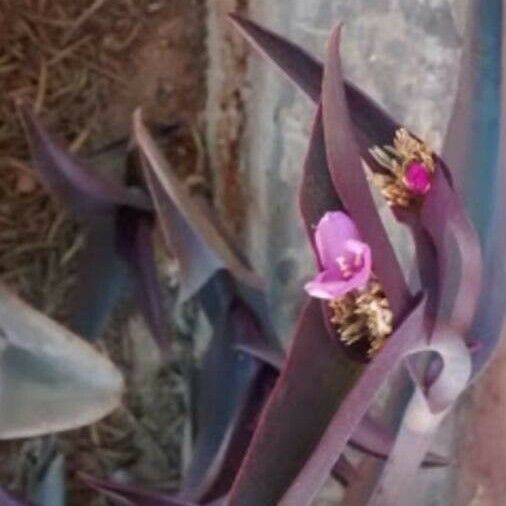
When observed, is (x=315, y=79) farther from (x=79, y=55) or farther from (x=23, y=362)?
(x=79, y=55)

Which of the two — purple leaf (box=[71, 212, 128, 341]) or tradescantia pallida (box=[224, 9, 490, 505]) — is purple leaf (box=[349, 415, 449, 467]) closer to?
tradescantia pallida (box=[224, 9, 490, 505])

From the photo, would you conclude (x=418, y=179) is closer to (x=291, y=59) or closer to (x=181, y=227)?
(x=291, y=59)

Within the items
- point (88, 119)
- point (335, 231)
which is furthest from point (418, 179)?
point (88, 119)

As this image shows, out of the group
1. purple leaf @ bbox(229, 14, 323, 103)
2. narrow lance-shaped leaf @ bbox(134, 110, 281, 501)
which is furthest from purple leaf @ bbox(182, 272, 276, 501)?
purple leaf @ bbox(229, 14, 323, 103)

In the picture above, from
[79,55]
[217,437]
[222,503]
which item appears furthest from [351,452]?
→ [79,55]

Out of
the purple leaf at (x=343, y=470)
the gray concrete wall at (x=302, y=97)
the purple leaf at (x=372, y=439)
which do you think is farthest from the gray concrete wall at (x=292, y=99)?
the purple leaf at (x=372, y=439)

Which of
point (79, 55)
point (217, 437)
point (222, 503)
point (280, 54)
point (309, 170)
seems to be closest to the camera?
point (309, 170)

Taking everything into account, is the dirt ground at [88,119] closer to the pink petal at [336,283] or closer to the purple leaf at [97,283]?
the purple leaf at [97,283]
